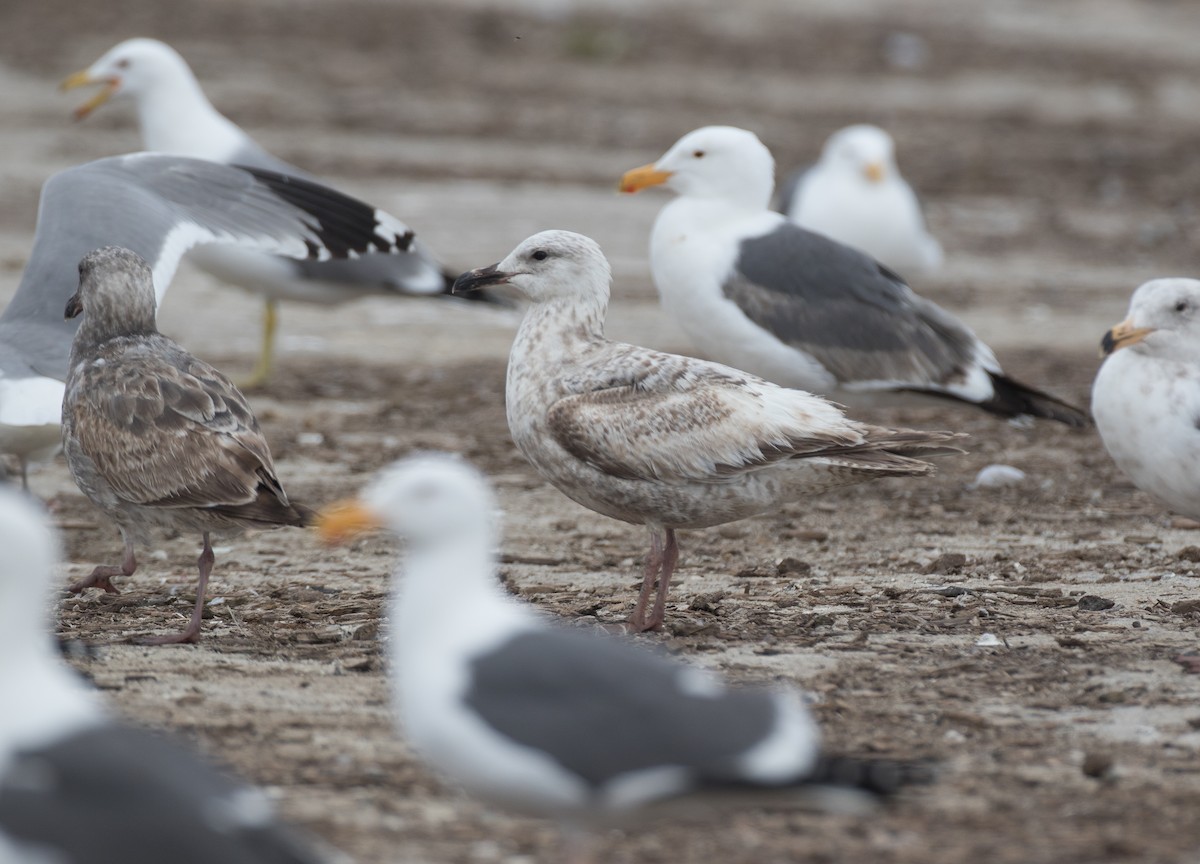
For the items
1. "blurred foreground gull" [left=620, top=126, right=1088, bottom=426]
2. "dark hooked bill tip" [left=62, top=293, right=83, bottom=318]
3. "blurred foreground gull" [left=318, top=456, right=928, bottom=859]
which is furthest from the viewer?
"blurred foreground gull" [left=620, top=126, right=1088, bottom=426]

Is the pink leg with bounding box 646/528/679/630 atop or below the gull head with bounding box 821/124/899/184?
below

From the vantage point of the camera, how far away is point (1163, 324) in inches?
230

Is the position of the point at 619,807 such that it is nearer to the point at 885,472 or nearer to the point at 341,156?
the point at 885,472

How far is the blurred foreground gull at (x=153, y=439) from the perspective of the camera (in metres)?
5.32

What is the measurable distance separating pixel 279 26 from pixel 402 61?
197cm

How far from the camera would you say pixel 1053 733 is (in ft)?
14.6

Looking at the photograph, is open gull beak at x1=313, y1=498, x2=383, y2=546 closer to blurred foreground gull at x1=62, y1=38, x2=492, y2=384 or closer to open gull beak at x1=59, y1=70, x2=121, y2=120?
blurred foreground gull at x1=62, y1=38, x2=492, y2=384

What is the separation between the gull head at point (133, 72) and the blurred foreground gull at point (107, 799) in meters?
7.43

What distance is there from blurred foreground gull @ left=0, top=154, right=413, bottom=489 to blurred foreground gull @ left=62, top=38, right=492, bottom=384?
2.98 ft

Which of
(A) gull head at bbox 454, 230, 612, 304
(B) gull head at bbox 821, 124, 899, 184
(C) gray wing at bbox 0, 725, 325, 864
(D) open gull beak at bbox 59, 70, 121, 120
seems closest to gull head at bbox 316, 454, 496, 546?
(C) gray wing at bbox 0, 725, 325, 864

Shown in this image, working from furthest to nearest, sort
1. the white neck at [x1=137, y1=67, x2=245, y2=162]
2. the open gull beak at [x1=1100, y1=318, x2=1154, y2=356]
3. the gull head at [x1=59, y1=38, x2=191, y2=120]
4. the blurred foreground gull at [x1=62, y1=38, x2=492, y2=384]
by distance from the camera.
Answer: the gull head at [x1=59, y1=38, x2=191, y2=120]
the white neck at [x1=137, y1=67, x2=245, y2=162]
the blurred foreground gull at [x1=62, y1=38, x2=492, y2=384]
the open gull beak at [x1=1100, y1=318, x2=1154, y2=356]

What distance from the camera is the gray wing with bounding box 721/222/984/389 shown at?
24.9 ft

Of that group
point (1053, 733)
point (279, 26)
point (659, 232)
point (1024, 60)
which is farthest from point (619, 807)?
point (1024, 60)

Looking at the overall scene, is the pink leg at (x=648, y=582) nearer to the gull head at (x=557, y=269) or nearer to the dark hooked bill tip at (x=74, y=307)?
the gull head at (x=557, y=269)
